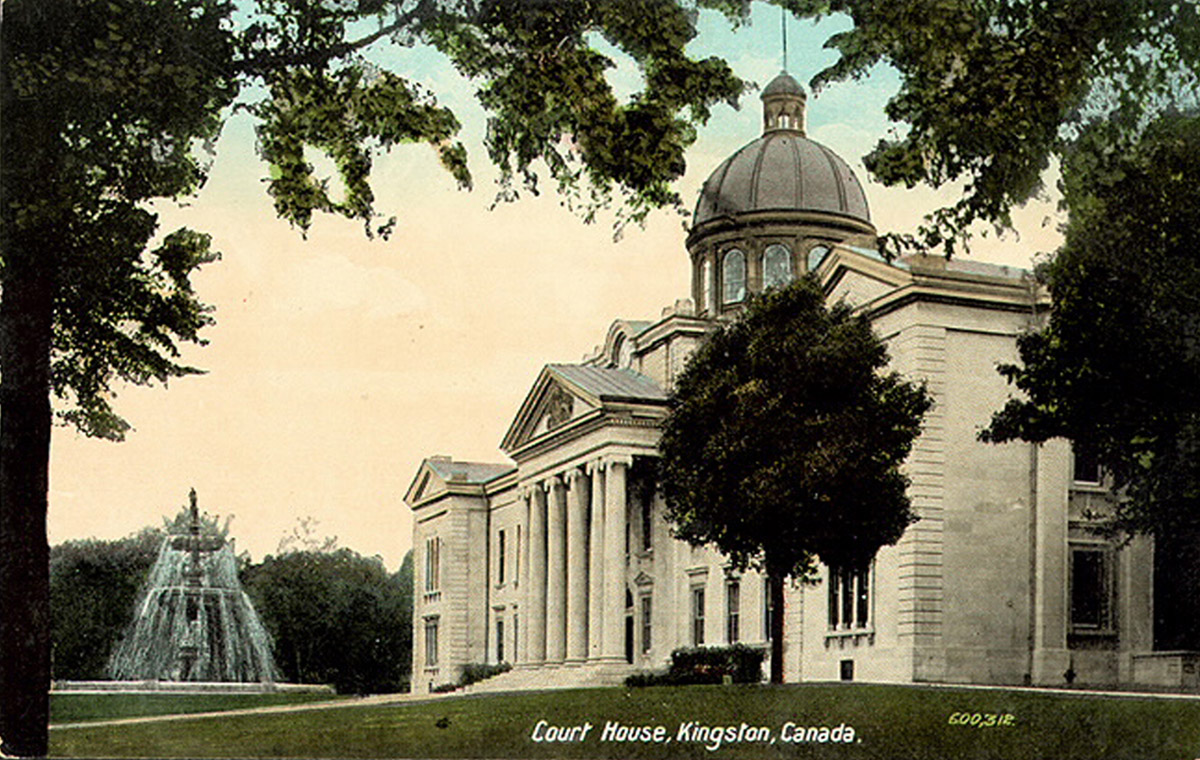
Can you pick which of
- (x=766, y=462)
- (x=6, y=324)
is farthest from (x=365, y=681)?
(x=6, y=324)

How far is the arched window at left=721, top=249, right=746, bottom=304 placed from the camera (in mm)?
22953

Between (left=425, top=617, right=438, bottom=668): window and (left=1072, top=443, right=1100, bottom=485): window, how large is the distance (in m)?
14.3

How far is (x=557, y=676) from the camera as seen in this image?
29953 mm

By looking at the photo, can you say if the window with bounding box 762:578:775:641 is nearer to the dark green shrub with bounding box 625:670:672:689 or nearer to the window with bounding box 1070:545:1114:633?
the dark green shrub with bounding box 625:670:672:689

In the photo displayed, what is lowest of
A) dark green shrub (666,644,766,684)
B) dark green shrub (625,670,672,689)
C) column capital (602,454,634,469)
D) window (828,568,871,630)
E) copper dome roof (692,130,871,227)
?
dark green shrub (625,670,672,689)

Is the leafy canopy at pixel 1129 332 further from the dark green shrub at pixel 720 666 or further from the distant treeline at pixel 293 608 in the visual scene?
the distant treeline at pixel 293 608

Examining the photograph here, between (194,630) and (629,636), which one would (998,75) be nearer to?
(194,630)

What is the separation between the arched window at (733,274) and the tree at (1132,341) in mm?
4221

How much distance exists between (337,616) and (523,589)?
3982 millimetres

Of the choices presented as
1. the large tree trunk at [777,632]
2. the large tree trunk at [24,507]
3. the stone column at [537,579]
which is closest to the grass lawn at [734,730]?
the large tree trunk at [24,507]

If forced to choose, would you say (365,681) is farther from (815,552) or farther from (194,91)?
(194,91)

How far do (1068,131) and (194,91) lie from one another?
400 inches

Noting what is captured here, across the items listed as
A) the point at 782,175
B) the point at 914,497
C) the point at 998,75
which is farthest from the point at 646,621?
the point at 998,75

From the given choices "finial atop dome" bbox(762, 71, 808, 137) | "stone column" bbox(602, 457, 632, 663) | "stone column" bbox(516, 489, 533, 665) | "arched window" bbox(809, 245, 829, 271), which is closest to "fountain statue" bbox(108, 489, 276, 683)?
"stone column" bbox(516, 489, 533, 665)
